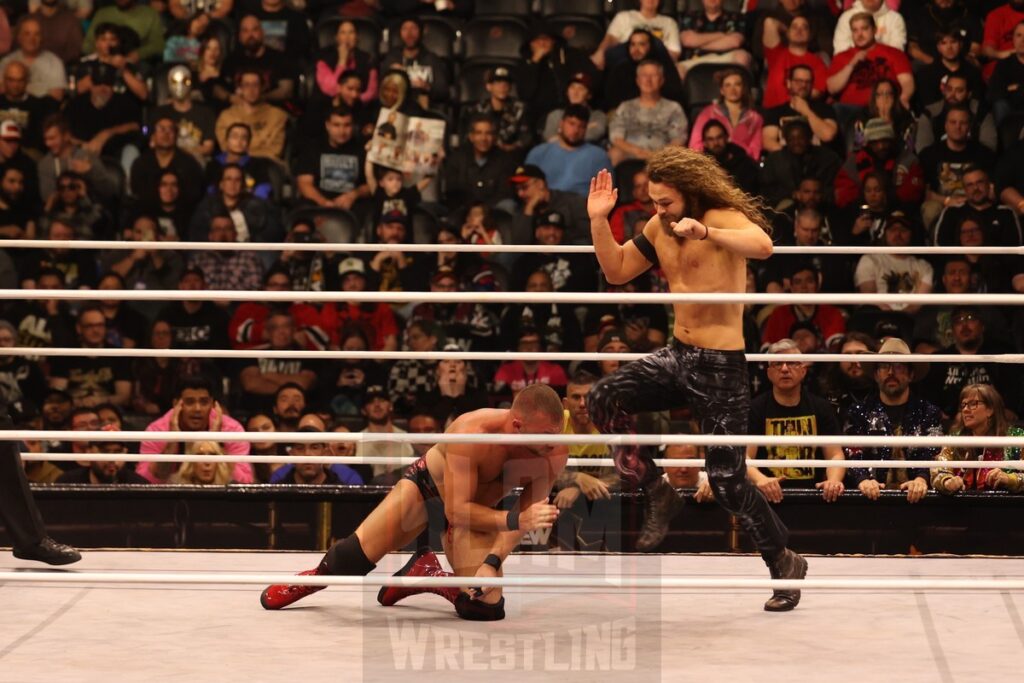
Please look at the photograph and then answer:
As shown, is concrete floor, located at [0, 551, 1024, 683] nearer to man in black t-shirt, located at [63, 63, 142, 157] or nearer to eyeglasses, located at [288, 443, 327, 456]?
eyeglasses, located at [288, 443, 327, 456]

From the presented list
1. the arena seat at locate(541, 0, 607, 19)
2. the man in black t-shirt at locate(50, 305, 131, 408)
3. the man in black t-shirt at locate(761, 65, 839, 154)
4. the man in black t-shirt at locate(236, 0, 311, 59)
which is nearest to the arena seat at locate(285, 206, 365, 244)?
the man in black t-shirt at locate(50, 305, 131, 408)

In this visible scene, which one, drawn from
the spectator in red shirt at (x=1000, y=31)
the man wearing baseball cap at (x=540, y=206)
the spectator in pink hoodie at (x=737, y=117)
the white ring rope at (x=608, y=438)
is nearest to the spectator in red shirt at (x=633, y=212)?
the man wearing baseball cap at (x=540, y=206)

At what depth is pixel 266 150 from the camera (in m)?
6.79

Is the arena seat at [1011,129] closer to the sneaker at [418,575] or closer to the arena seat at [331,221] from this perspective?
the arena seat at [331,221]

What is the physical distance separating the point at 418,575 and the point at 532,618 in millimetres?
325

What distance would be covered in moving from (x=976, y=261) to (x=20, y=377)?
12.5 ft

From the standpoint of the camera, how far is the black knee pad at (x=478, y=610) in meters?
3.67

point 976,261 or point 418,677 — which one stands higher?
point 976,261

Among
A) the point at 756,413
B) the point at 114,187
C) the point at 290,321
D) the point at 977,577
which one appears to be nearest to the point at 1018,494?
the point at 977,577

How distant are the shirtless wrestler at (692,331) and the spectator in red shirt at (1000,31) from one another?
3.57 m

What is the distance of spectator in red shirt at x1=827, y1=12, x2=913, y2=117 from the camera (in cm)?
657

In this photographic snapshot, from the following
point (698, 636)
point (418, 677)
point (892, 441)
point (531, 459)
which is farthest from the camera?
point (531, 459)

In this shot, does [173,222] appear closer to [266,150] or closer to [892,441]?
[266,150]

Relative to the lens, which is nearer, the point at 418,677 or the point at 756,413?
the point at 418,677
